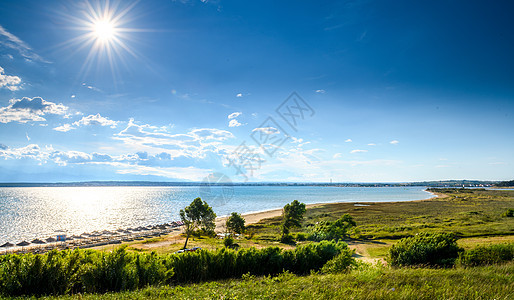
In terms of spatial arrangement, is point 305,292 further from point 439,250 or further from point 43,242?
point 43,242

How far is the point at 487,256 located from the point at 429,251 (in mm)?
2722

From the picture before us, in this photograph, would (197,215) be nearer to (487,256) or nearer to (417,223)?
(487,256)

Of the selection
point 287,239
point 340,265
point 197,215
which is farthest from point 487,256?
point 197,215

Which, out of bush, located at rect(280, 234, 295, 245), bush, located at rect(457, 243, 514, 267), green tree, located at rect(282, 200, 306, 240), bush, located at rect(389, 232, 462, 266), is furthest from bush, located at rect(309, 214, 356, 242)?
bush, located at rect(457, 243, 514, 267)

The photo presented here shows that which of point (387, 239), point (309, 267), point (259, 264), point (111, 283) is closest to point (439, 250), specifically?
point (309, 267)

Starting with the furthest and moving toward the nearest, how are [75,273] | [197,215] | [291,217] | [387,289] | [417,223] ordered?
[417,223] < [197,215] < [291,217] < [75,273] < [387,289]

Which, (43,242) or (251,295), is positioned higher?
(251,295)

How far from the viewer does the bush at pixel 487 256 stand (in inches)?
517

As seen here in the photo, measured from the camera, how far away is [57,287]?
9602 millimetres

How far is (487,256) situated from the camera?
43.8ft

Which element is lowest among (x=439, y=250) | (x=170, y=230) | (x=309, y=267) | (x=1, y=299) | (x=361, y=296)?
(x=170, y=230)

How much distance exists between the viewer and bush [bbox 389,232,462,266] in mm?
14875

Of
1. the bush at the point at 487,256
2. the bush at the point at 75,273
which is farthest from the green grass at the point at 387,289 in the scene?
the bush at the point at 487,256

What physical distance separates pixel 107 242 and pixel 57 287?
50.7 metres
